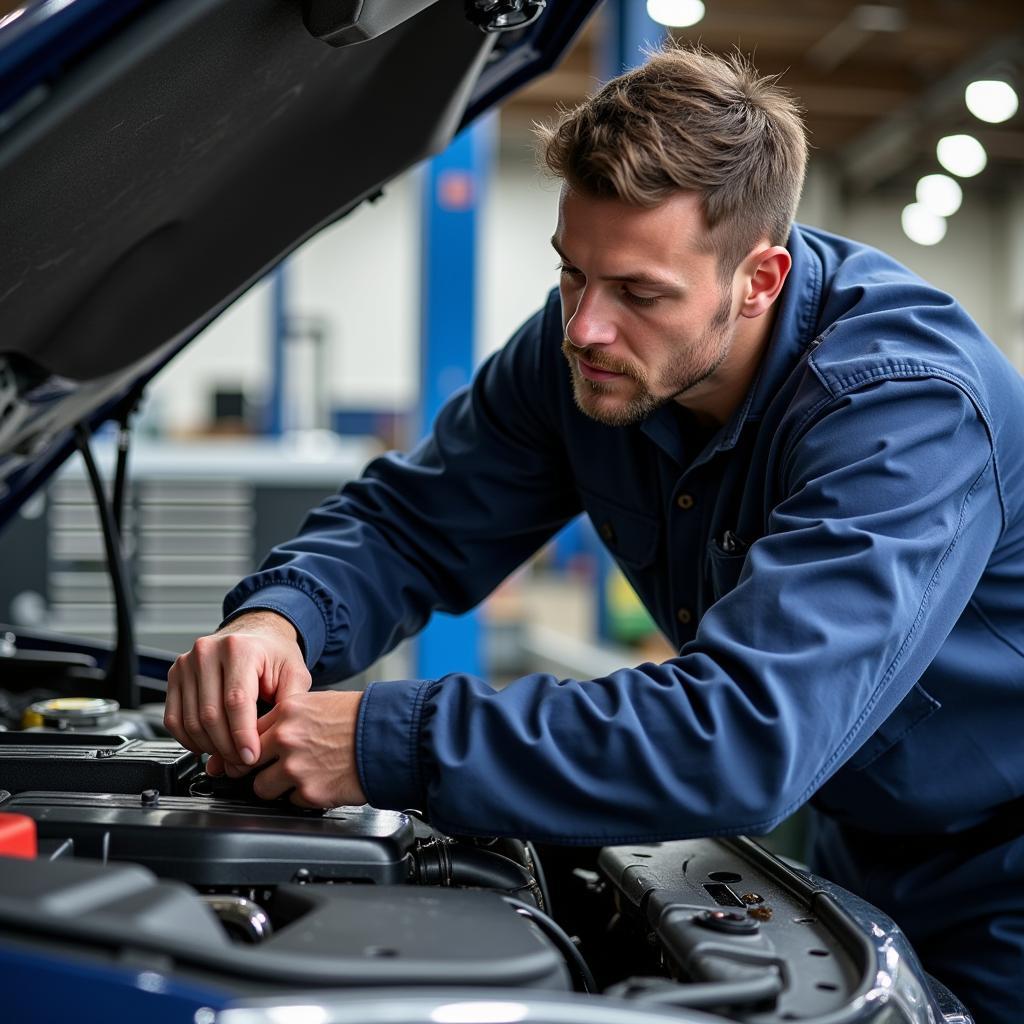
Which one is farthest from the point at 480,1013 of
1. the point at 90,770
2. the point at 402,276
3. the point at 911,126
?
the point at 402,276

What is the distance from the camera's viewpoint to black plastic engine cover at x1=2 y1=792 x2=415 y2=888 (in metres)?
0.92

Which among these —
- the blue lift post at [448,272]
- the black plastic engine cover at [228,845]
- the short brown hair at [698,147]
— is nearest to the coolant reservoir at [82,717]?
the black plastic engine cover at [228,845]

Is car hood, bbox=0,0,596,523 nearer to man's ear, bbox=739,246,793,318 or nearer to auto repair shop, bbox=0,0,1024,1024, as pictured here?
auto repair shop, bbox=0,0,1024,1024

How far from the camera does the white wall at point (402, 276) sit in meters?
12.6

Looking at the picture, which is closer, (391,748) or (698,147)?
(391,748)

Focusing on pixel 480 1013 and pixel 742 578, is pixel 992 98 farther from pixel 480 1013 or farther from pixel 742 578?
pixel 480 1013

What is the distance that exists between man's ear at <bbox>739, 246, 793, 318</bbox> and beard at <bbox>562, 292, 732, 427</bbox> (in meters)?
0.04

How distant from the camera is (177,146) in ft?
3.82

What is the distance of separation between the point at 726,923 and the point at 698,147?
65 centimetres

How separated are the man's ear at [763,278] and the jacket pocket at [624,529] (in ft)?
0.88

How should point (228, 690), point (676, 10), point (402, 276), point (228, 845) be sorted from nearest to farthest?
1. point (228, 845)
2. point (228, 690)
3. point (676, 10)
4. point (402, 276)

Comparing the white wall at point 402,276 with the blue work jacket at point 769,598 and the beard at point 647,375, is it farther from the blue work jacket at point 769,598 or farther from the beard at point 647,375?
the beard at point 647,375

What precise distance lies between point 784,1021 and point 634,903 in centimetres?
29

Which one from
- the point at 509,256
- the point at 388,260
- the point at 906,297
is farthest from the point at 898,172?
the point at 906,297
